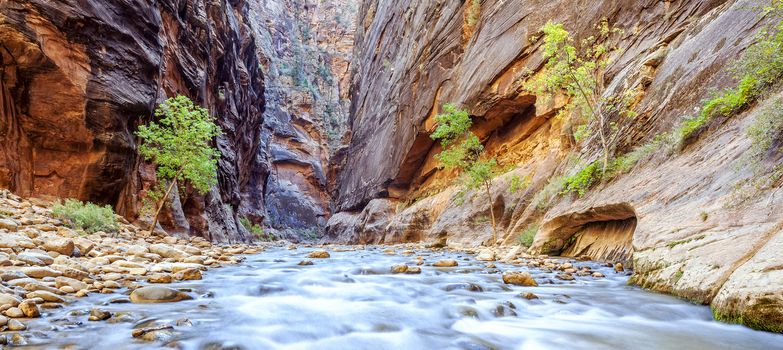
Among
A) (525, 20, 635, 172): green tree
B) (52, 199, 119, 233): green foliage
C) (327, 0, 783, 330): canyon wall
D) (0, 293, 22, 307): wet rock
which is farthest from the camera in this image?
(525, 20, 635, 172): green tree

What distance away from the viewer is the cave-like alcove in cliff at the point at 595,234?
764 cm

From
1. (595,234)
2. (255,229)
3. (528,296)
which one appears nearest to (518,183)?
(595,234)

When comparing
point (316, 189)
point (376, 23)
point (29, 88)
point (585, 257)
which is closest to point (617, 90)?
point (585, 257)

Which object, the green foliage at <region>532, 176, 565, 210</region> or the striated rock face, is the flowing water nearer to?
the green foliage at <region>532, 176, 565, 210</region>

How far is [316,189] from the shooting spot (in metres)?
61.2

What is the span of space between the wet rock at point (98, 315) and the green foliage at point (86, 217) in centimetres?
806

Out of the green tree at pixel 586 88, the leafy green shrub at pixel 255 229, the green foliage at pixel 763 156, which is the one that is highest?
the green tree at pixel 586 88

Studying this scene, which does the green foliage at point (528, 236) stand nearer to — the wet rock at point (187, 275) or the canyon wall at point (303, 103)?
the wet rock at point (187, 275)

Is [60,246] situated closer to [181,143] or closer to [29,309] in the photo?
[29,309]

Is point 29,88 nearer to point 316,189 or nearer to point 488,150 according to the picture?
point 488,150

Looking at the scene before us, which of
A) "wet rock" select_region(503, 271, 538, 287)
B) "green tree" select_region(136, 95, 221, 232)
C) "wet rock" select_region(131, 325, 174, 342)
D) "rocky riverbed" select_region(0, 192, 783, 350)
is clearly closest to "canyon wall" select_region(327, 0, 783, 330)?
"rocky riverbed" select_region(0, 192, 783, 350)

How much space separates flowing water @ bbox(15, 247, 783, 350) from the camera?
11.2ft

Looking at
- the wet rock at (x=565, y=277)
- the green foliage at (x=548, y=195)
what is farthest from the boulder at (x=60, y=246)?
the green foliage at (x=548, y=195)

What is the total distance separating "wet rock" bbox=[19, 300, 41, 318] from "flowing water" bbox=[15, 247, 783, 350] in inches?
5.3
